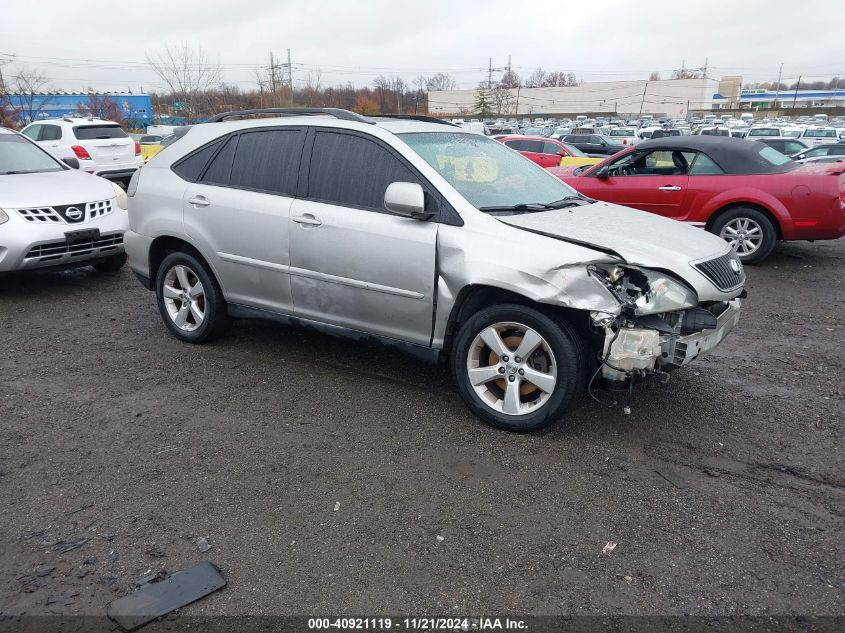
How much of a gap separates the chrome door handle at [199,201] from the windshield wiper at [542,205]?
2.24 metres

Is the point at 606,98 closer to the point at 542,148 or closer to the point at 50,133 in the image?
the point at 542,148

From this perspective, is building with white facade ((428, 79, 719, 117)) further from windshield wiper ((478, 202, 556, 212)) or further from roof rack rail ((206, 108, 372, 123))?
windshield wiper ((478, 202, 556, 212))

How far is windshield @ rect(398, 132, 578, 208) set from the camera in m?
4.29

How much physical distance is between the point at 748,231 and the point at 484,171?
536 cm

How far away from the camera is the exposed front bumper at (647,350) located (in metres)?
3.63

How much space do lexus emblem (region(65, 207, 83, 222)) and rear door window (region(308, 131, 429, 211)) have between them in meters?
3.83

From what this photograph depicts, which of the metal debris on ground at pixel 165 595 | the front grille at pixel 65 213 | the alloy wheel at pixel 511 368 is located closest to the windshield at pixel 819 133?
the front grille at pixel 65 213

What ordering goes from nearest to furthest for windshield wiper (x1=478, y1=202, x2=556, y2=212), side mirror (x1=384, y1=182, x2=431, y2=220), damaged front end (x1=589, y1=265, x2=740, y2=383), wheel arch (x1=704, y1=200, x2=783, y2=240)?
1. damaged front end (x1=589, y1=265, x2=740, y2=383)
2. side mirror (x1=384, y1=182, x2=431, y2=220)
3. windshield wiper (x1=478, y1=202, x2=556, y2=212)
4. wheel arch (x1=704, y1=200, x2=783, y2=240)

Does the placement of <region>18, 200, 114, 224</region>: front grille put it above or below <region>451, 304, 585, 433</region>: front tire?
above

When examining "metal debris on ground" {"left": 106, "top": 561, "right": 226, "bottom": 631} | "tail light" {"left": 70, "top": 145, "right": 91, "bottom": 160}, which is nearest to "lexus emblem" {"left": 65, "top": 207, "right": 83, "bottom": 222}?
"metal debris on ground" {"left": 106, "top": 561, "right": 226, "bottom": 631}

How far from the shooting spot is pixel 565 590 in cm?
267

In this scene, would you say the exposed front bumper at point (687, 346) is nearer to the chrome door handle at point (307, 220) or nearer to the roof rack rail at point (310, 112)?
the chrome door handle at point (307, 220)

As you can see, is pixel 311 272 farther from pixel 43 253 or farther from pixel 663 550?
pixel 43 253

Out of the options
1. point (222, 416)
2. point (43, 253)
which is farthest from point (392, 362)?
point (43, 253)
